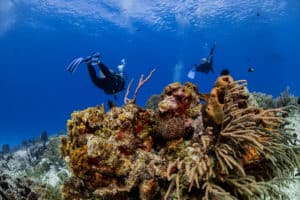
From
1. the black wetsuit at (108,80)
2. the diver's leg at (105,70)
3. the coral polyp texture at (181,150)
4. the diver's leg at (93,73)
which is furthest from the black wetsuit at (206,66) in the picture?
the coral polyp texture at (181,150)

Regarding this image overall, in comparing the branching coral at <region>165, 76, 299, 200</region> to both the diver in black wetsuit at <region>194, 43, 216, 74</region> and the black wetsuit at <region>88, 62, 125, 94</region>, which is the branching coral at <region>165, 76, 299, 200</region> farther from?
the diver in black wetsuit at <region>194, 43, 216, 74</region>

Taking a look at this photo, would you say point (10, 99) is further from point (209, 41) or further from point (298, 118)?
point (298, 118)

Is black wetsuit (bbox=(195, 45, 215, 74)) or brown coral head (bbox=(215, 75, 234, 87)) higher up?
black wetsuit (bbox=(195, 45, 215, 74))

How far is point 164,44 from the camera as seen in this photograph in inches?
3553

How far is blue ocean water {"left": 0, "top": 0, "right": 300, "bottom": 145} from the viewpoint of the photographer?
5009 centimetres

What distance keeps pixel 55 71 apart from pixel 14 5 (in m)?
85.9

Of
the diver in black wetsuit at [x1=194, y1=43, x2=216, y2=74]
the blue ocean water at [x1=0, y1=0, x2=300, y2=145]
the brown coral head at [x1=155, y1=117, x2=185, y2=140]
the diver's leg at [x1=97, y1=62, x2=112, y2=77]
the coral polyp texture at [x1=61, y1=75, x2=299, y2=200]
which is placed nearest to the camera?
the coral polyp texture at [x1=61, y1=75, x2=299, y2=200]

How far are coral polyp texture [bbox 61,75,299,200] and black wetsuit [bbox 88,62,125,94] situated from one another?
4546 mm

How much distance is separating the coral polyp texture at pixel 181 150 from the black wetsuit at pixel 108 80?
14.9 feet

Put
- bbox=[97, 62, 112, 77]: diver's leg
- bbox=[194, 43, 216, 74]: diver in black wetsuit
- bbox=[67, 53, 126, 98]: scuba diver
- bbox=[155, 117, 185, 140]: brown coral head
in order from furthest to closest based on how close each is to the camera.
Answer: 1. bbox=[194, 43, 216, 74]: diver in black wetsuit
2. bbox=[67, 53, 126, 98]: scuba diver
3. bbox=[97, 62, 112, 77]: diver's leg
4. bbox=[155, 117, 185, 140]: brown coral head

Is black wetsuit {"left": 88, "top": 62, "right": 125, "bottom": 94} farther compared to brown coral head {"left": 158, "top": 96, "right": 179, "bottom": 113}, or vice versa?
black wetsuit {"left": 88, "top": 62, "right": 125, "bottom": 94}

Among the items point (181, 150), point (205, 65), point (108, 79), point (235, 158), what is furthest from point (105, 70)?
point (205, 65)

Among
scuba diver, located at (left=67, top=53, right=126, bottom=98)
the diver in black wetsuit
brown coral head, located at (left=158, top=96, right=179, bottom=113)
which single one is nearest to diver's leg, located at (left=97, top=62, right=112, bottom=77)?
scuba diver, located at (left=67, top=53, right=126, bottom=98)

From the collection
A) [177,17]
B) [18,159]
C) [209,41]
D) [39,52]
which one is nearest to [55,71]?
[39,52]
